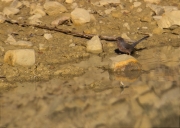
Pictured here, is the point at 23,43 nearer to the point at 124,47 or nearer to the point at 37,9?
the point at 37,9

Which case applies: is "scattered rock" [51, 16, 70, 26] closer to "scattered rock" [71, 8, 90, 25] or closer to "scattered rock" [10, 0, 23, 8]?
"scattered rock" [71, 8, 90, 25]

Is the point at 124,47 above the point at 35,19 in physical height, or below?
above

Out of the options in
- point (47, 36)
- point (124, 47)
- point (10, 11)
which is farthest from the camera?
point (10, 11)

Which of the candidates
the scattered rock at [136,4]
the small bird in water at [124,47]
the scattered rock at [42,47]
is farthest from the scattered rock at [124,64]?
the scattered rock at [136,4]

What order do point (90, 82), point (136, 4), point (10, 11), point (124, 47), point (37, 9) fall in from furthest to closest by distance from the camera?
point (136, 4), point (37, 9), point (10, 11), point (124, 47), point (90, 82)

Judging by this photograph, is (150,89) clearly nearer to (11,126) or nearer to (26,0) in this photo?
(11,126)

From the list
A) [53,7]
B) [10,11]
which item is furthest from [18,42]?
[53,7]
